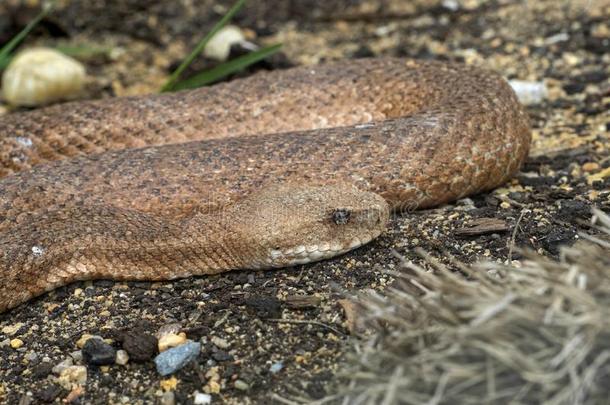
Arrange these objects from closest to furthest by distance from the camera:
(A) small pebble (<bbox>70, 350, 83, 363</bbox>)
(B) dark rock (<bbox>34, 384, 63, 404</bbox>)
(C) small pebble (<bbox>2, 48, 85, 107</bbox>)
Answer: (B) dark rock (<bbox>34, 384, 63, 404</bbox>), (A) small pebble (<bbox>70, 350, 83, 363</bbox>), (C) small pebble (<bbox>2, 48, 85, 107</bbox>)

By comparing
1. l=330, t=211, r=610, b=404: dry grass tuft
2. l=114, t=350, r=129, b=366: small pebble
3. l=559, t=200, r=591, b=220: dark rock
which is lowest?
l=114, t=350, r=129, b=366: small pebble

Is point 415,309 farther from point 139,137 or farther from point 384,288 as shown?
point 139,137

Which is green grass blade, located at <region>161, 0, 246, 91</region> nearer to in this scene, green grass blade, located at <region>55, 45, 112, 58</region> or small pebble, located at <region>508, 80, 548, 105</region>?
green grass blade, located at <region>55, 45, 112, 58</region>

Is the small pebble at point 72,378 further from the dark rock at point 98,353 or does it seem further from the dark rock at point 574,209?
the dark rock at point 574,209

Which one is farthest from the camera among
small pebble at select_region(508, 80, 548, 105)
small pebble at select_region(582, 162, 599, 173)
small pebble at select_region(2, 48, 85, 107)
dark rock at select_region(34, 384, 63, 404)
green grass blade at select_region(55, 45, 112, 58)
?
green grass blade at select_region(55, 45, 112, 58)

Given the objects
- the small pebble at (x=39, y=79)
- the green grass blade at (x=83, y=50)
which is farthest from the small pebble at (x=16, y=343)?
the green grass blade at (x=83, y=50)

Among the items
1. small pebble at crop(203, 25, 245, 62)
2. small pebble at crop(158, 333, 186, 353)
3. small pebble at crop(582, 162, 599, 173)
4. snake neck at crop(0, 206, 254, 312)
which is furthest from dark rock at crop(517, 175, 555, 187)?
small pebble at crop(203, 25, 245, 62)
